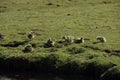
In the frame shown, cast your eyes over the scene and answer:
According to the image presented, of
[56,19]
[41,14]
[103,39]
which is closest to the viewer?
[103,39]

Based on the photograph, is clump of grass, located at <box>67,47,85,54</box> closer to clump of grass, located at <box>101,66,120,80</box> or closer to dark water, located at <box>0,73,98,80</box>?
dark water, located at <box>0,73,98,80</box>

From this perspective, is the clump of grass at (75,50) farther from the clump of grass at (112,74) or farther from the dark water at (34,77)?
the clump of grass at (112,74)

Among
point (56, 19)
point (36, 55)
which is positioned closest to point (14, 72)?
point (36, 55)

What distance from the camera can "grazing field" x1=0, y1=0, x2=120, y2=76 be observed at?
2838cm

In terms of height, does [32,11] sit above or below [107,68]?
above

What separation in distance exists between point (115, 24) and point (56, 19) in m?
6.80

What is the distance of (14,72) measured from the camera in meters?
29.4

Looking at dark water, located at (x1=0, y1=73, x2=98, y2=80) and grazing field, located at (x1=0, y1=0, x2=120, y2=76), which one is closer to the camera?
dark water, located at (x1=0, y1=73, x2=98, y2=80)

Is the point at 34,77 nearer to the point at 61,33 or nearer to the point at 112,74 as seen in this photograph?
the point at 112,74

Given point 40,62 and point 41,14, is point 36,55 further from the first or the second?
point 41,14

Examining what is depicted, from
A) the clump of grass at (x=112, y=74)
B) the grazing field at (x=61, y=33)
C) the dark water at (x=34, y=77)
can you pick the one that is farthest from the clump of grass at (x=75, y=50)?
the clump of grass at (x=112, y=74)

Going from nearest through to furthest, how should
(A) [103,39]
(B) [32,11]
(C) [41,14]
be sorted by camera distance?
(A) [103,39], (C) [41,14], (B) [32,11]

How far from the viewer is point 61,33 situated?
35.9 metres

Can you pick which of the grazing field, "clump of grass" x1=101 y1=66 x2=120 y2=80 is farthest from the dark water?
"clump of grass" x1=101 y1=66 x2=120 y2=80
